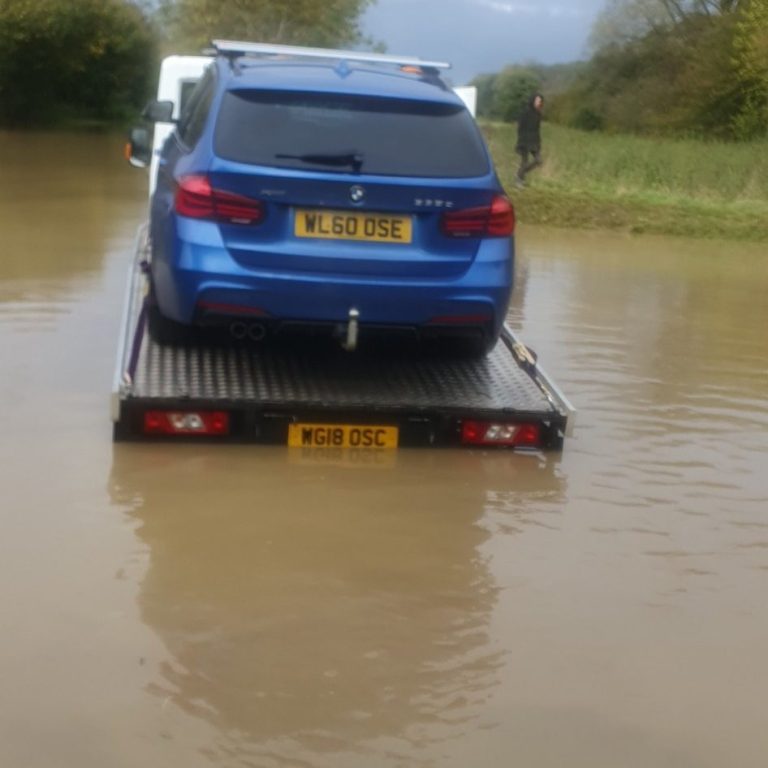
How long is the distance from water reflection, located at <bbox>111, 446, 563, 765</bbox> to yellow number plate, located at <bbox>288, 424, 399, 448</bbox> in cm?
11

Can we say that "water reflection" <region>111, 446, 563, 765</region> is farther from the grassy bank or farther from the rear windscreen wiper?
the grassy bank

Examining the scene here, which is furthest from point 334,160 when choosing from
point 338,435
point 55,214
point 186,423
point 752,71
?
point 752,71

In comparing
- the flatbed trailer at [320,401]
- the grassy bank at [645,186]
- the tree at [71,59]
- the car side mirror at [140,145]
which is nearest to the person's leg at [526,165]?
the grassy bank at [645,186]

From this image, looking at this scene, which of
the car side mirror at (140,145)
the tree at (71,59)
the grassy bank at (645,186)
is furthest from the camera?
the tree at (71,59)

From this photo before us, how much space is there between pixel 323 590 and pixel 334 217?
217 centimetres

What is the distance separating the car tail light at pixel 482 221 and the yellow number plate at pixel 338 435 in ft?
3.33

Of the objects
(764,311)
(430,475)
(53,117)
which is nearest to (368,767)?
(430,475)

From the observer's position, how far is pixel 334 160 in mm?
6934

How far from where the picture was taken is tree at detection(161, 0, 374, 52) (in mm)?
58719

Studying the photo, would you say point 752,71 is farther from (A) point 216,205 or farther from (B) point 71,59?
(A) point 216,205

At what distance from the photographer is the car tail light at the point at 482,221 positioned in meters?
7.05

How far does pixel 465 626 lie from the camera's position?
5.12 metres

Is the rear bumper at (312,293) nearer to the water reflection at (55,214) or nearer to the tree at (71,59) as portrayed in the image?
the water reflection at (55,214)

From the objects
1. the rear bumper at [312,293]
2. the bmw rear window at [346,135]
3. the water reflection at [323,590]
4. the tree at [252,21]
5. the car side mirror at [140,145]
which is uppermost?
the tree at [252,21]
